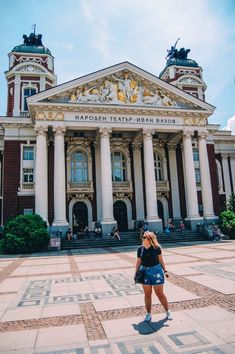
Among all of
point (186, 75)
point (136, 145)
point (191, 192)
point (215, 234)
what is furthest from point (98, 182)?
point (186, 75)

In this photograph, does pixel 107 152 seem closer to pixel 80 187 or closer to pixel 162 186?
pixel 80 187

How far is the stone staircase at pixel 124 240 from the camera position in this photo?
23000 millimetres

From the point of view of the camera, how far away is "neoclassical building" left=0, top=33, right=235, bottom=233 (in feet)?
85.5

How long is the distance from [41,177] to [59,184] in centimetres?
171

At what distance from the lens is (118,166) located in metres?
31.6

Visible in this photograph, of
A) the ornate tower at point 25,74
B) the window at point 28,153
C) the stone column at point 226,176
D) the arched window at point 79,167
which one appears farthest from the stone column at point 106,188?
the stone column at point 226,176

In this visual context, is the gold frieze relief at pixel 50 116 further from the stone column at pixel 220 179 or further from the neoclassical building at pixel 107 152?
the stone column at pixel 220 179

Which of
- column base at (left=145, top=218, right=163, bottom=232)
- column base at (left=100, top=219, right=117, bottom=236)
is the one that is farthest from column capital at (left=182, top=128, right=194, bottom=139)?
column base at (left=100, top=219, right=117, bottom=236)

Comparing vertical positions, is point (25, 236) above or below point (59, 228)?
below

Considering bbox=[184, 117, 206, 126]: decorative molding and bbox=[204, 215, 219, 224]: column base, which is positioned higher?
bbox=[184, 117, 206, 126]: decorative molding

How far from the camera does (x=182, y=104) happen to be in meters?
29.8

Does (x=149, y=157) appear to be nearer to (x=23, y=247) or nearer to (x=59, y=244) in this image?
(x=59, y=244)

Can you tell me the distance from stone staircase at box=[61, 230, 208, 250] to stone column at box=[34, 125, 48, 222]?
3.58 m

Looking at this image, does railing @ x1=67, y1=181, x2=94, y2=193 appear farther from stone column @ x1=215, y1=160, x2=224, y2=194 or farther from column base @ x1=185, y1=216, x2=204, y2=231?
stone column @ x1=215, y1=160, x2=224, y2=194
